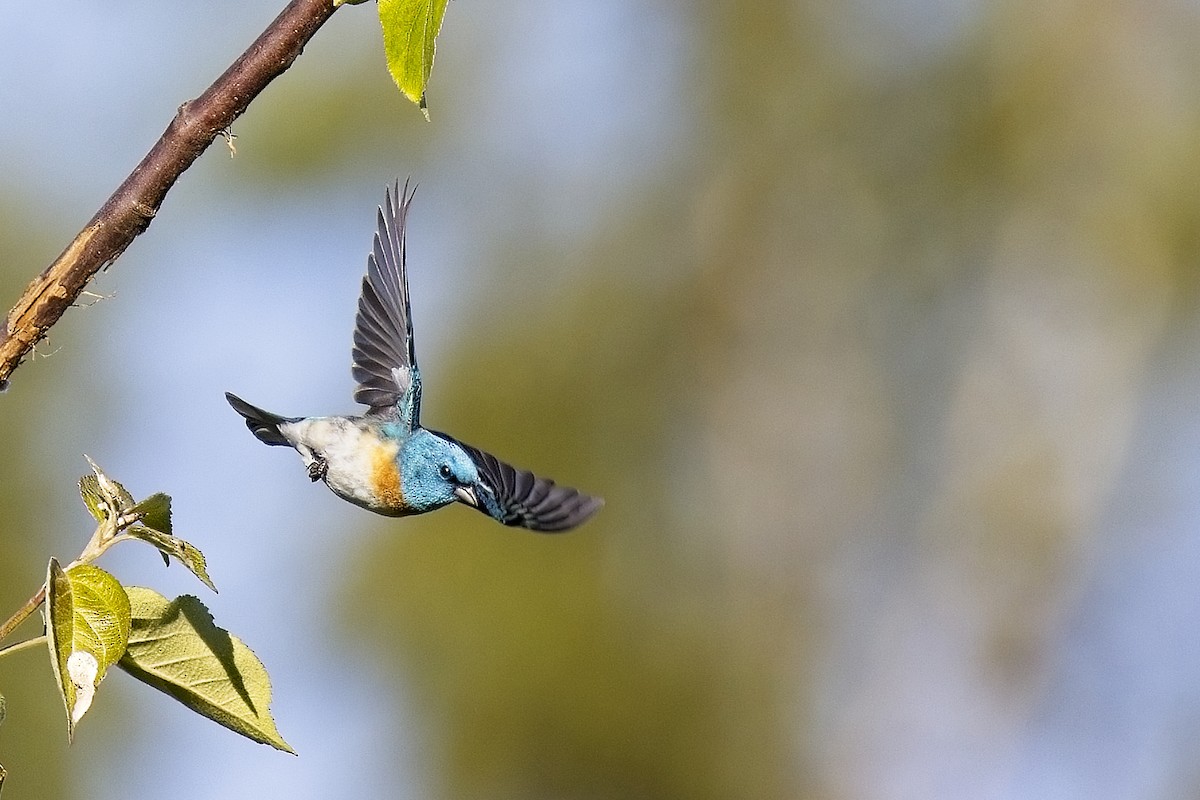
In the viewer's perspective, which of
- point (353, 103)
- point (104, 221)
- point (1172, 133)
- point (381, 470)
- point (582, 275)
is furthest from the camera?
point (353, 103)

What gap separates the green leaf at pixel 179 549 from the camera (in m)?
2.29

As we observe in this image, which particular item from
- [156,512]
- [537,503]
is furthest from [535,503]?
[156,512]

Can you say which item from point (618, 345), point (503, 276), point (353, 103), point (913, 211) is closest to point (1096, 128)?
point (913, 211)

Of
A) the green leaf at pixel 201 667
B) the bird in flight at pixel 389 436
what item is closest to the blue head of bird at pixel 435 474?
the bird in flight at pixel 389 436

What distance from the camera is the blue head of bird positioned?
571 centimetres

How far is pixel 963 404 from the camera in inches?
982

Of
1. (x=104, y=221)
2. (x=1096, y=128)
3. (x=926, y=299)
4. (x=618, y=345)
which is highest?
(x=1096, y=128)

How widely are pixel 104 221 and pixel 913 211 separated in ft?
89.1

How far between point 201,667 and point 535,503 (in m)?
2.54

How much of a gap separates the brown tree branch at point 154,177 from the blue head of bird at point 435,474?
3386mm

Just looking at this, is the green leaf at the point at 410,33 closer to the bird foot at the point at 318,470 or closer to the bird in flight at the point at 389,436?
the bird in flight at the point at 389,436

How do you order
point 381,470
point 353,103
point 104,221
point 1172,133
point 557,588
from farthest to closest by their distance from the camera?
point 353,103 < point 1172,133 < point 557,588 < point 381,470 < point 104,221

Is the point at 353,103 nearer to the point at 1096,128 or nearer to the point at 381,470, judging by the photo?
the point at 1096,128

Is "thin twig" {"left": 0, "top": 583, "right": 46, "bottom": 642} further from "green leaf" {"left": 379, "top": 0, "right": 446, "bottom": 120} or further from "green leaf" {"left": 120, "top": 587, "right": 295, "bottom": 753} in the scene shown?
"green leaf" {"left": 379, "top": 0, "right": 446, "bottom": 120}
